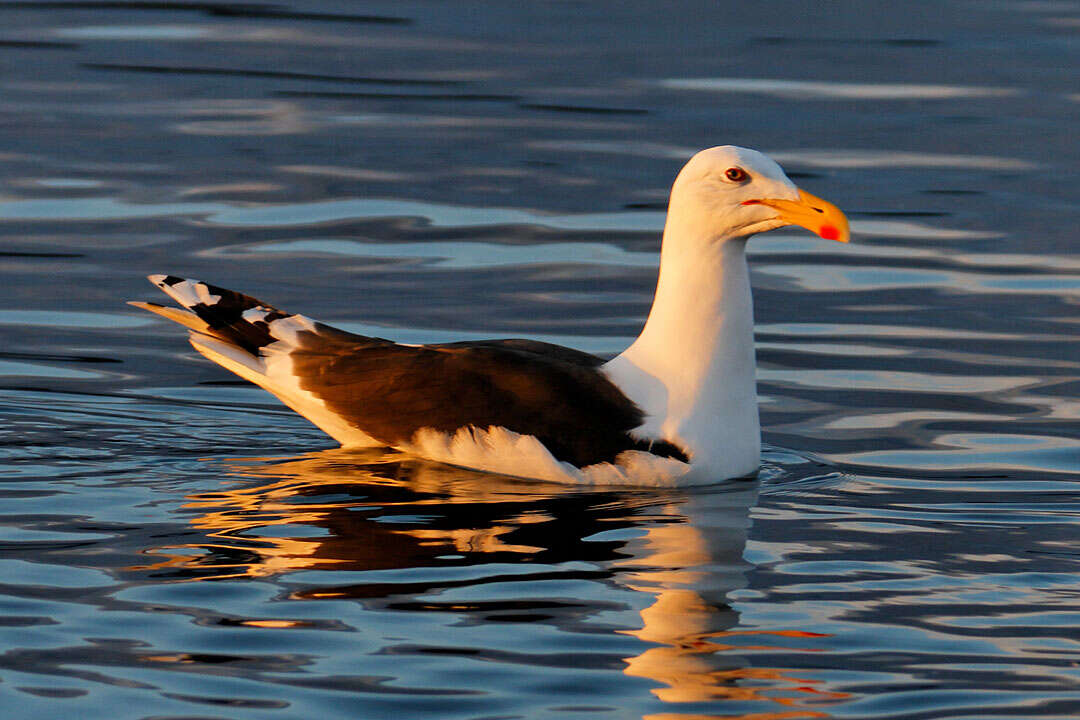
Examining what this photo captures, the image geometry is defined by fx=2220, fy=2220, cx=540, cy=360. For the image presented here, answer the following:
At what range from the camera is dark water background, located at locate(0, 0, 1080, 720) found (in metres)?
8.10

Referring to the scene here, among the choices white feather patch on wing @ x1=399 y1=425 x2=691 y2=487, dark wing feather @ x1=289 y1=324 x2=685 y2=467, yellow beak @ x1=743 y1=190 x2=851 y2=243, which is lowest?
white feather patch on wing @ x1=399 y1=425 x2=691 y2=487

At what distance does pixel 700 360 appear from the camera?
1075 centimetres

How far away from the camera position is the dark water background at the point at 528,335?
8102mm

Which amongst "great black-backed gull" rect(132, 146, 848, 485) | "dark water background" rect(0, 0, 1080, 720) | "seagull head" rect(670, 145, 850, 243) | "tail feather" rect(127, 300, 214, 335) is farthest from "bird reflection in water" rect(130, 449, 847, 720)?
"seagull head" rect(670, 145, 850, 243)

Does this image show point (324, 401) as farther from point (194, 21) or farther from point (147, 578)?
point (194, 21)

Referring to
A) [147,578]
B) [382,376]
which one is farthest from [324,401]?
[147,578]

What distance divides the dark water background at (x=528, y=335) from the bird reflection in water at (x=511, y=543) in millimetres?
30

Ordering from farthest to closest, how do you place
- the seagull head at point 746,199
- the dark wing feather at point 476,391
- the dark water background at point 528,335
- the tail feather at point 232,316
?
the tail feather at point 232,316 < the seagull head at point 746,199 < the dark wing feather at point 476,391 < the dark water background at point 528,335

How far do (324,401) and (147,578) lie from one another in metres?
2.36

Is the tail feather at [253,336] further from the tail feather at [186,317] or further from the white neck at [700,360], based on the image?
the white neck at [700,360]

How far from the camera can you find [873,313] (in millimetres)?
14547

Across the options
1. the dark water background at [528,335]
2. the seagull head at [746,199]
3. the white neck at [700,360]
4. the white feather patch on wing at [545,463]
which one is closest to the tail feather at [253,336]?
the dark water background at [528,335]

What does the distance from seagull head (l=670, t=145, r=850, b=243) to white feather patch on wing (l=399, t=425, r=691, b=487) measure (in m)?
1.17

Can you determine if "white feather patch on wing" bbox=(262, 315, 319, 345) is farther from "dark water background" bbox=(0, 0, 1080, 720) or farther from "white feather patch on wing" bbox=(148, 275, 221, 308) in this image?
"dark water background" bbox=(0, 0, 1080, 720)
